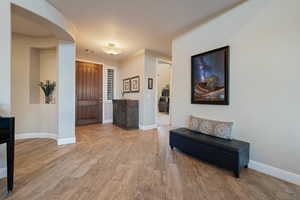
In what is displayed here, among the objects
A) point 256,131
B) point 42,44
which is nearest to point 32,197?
point 256,131

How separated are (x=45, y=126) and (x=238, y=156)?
4451 mm

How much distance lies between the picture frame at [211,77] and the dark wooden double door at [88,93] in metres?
3.96

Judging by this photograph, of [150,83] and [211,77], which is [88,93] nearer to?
[150,83]

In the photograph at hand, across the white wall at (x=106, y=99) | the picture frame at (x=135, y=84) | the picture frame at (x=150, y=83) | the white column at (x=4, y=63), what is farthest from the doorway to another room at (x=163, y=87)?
the white column at (x=4, y=63)

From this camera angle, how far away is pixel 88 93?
17.7 feet

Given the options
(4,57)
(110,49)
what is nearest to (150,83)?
(110,49)

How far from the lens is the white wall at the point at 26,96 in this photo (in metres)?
3.56

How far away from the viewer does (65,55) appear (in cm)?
320

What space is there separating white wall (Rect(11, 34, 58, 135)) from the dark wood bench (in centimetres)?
329

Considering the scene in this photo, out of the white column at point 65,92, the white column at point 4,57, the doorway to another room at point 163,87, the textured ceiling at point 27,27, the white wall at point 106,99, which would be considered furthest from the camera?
the doorway to another room at point 163,87

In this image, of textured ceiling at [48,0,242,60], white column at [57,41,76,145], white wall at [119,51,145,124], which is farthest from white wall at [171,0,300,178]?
white column at [57,41,76,145]

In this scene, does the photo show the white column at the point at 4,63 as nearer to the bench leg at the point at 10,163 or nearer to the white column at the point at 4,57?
the white column at the point at 4,57

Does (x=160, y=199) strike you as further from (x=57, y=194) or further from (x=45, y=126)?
(x=45, y=126)

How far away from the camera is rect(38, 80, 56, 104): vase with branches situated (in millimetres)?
3762
